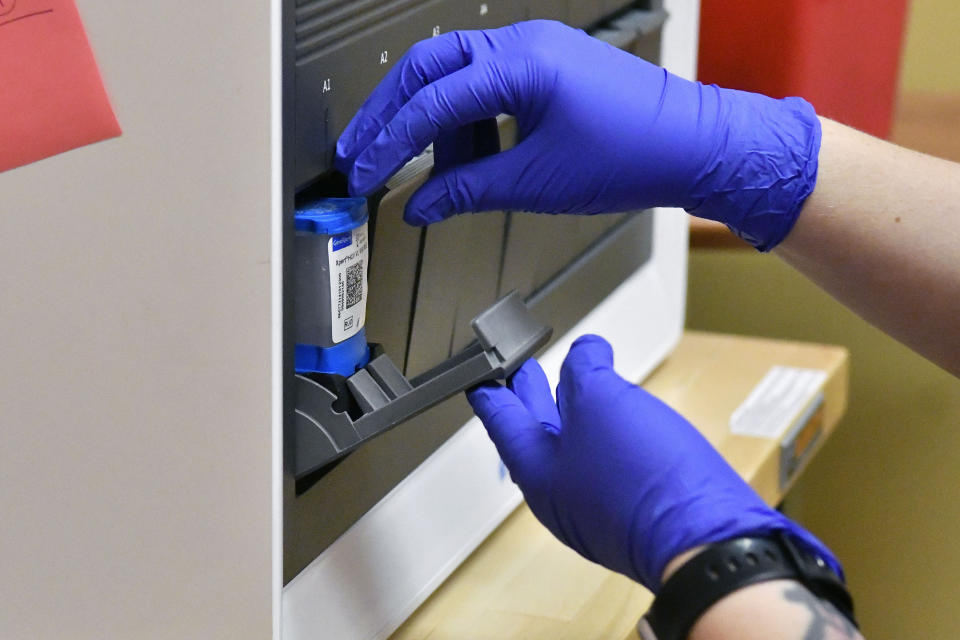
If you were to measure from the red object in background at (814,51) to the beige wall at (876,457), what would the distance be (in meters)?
0.29

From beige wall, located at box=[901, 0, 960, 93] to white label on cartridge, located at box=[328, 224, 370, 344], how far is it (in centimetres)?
118

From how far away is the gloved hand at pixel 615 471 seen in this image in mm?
627

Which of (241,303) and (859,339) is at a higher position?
(241,303)

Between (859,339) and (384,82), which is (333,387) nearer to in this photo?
(384,82)

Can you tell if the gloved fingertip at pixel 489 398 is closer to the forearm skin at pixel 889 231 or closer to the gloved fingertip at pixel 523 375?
the gloved fingertip at pixel 523 375

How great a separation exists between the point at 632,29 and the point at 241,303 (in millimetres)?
589

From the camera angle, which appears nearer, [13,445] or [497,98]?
[13,445]

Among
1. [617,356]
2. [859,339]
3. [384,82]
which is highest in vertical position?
[384,82]

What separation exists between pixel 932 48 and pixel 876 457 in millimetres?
618

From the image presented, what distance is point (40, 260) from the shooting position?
476mm

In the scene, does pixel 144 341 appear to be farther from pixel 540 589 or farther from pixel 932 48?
pixel 932 48

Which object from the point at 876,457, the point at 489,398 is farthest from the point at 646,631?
the point at 876,457

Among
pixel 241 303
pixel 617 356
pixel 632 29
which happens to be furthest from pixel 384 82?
pixel 617 356

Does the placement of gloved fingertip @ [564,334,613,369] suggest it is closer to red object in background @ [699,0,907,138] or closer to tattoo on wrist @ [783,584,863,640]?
tattoo on wrist @ [783,584,863,640]
